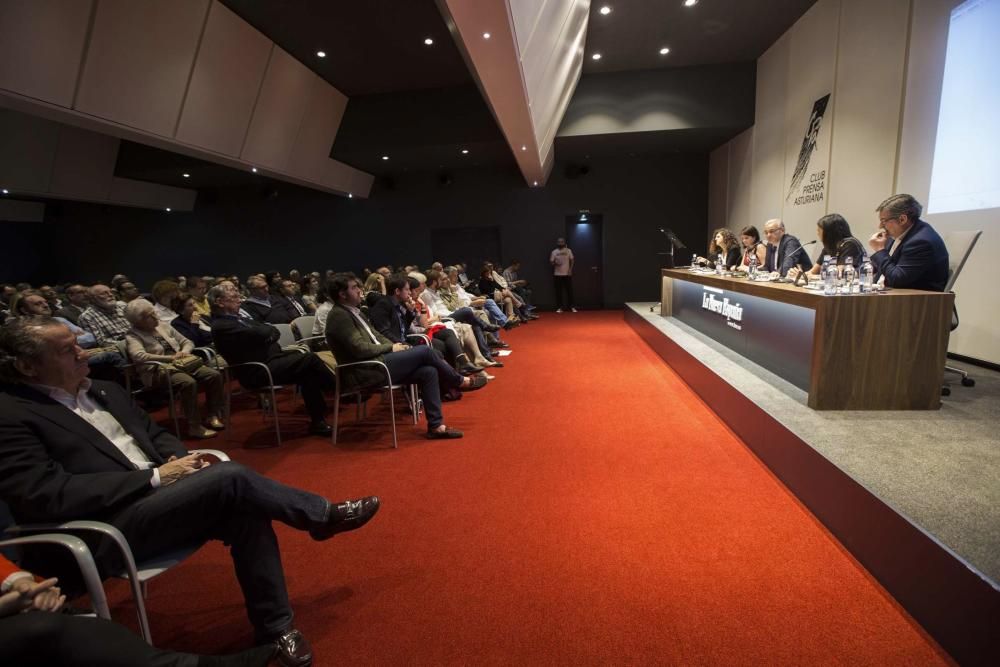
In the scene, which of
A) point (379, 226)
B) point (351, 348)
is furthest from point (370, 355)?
point (379, 226)

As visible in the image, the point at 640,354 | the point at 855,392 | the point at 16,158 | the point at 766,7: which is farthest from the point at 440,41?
the point at 16,158

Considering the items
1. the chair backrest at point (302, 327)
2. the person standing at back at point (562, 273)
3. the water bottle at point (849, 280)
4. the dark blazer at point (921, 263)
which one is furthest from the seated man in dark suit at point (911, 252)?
the person standing at back at point (562, 273)

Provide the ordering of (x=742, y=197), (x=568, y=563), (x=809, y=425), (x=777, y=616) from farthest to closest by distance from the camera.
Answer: (x=742, y=197), (x=809, y=425), (x=568, y=563), (x=777, y=616)

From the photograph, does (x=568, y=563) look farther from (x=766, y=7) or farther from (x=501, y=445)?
(x=766, y=7)

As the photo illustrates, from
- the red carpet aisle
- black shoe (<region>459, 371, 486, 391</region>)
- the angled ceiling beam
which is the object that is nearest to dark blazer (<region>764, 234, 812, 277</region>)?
the red carpet aisle

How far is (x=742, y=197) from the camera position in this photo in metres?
8.34

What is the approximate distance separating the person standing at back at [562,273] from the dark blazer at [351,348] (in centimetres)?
763

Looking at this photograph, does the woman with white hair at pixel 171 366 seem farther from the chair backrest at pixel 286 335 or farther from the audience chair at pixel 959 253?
the audience chair at pixel 959 253

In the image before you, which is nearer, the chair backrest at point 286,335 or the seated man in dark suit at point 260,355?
the seated man in dark suit at point 260,355

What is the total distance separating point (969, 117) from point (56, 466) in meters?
5.92

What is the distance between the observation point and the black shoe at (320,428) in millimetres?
→ 3492

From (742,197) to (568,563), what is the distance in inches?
327

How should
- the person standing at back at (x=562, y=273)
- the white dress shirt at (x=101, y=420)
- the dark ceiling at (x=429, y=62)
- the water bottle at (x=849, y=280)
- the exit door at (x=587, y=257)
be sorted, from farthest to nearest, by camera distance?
the exit door at (x=587, y=257)
the person standing at back at (x=562, y=273)
the dark ceiling at (x=429, y=62)
the water bottle at (x=849, y=280)
the white dress shirt at (x=101, y=420)

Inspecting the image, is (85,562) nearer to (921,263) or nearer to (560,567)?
(560,567)
